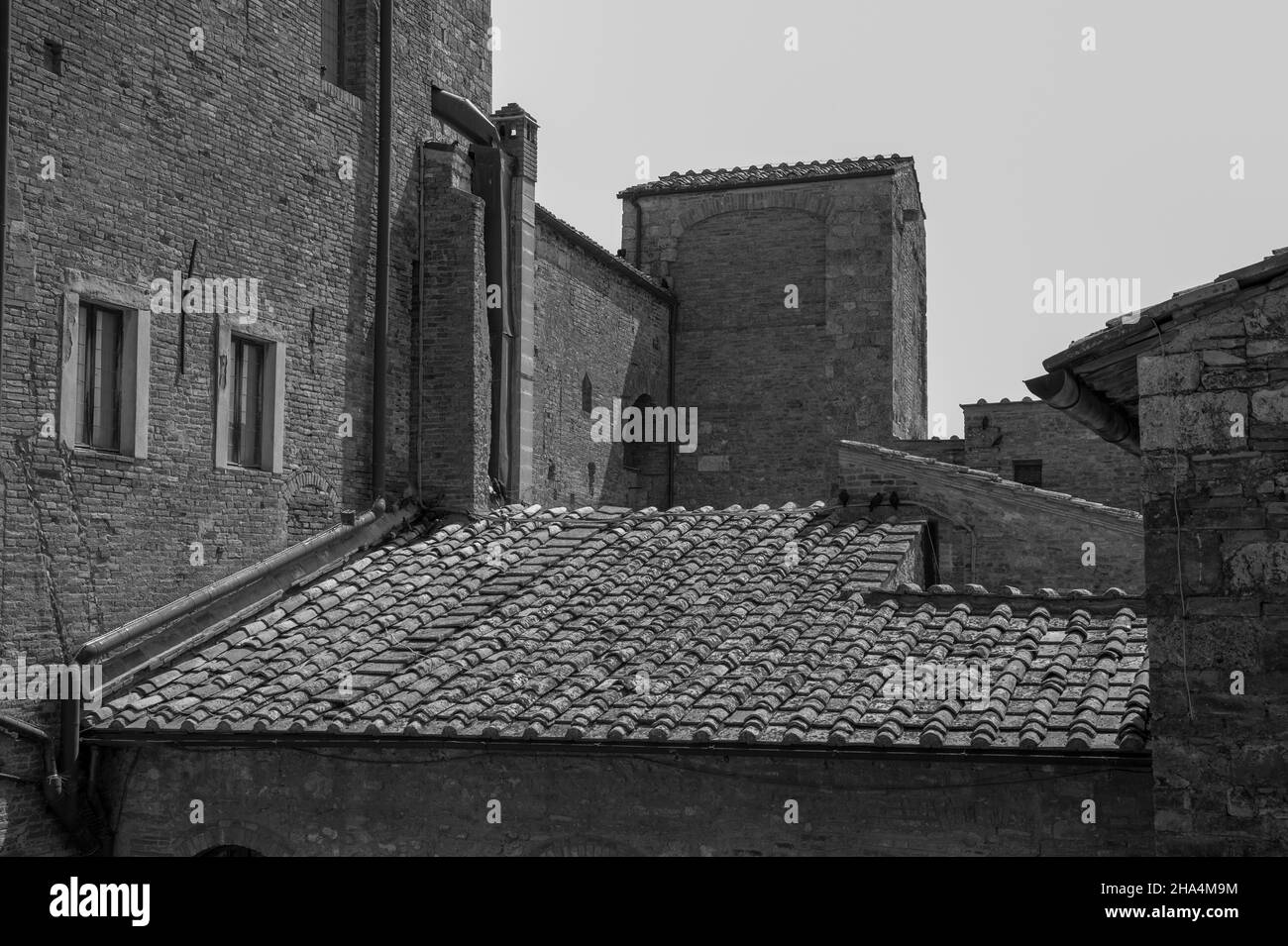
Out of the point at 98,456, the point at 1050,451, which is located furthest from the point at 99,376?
the point at 1050,451

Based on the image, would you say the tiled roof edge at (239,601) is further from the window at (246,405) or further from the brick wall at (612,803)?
the window at (246,405)

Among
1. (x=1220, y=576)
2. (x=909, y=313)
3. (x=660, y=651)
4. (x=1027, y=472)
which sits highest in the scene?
(x=909, y=313)

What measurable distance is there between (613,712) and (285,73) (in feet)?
21.9

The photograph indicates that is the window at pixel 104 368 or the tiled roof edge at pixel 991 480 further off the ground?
the window at pixel 104 368

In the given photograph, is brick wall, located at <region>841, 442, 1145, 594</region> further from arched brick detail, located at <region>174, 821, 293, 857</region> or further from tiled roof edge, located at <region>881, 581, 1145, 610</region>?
arched brick detail, located at <region>174, 821, 293, 857</region>

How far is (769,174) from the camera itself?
23766mm

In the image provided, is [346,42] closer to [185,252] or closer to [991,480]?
[185,252]

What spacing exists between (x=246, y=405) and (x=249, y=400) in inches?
2.4

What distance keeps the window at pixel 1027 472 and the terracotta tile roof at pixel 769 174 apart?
515 cm

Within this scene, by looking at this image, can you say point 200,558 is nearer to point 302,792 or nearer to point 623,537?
point 302,792

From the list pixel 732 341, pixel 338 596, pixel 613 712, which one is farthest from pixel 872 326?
pixel 613 712

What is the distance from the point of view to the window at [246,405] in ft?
40.3

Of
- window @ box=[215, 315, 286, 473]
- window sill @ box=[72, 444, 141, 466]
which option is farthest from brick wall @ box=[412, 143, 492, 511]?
window sill @ box=[72, 444, 141, 466]

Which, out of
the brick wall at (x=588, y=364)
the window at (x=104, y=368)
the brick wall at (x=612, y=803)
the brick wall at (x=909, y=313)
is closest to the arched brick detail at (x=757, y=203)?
the brick wall at (x=909, y=313)
